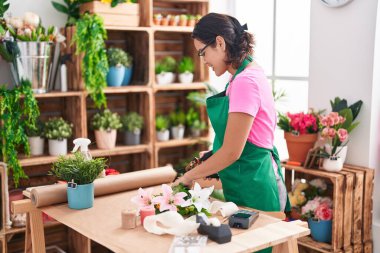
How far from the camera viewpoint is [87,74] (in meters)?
3.60

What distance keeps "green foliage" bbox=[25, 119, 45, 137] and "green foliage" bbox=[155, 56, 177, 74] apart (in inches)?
40.8

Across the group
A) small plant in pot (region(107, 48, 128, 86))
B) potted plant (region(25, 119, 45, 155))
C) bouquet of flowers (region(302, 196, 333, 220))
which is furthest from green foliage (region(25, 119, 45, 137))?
bouquet of flowers (region(302, 196, 333, 220))

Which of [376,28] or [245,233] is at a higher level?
[376,28]

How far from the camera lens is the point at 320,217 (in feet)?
10.7

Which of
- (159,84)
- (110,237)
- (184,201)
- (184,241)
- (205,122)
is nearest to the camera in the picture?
(184,241)

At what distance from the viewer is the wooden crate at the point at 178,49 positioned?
14.4 feet

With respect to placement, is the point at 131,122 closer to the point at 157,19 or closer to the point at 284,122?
the point at 157,19

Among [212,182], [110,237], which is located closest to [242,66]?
[212,182]

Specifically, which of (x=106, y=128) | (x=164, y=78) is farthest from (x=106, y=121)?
(x=164, y=78)

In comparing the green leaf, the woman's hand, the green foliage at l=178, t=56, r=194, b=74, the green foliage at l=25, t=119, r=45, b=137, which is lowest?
the woman's hand

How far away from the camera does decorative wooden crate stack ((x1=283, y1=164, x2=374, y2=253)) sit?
10.5 feet

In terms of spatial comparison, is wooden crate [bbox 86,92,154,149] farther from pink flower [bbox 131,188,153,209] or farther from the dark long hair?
pink flower [bbox 131,188,153,209]

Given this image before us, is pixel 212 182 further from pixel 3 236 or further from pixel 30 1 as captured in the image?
pixel 30 1

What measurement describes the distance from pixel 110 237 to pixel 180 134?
261 centimetres
